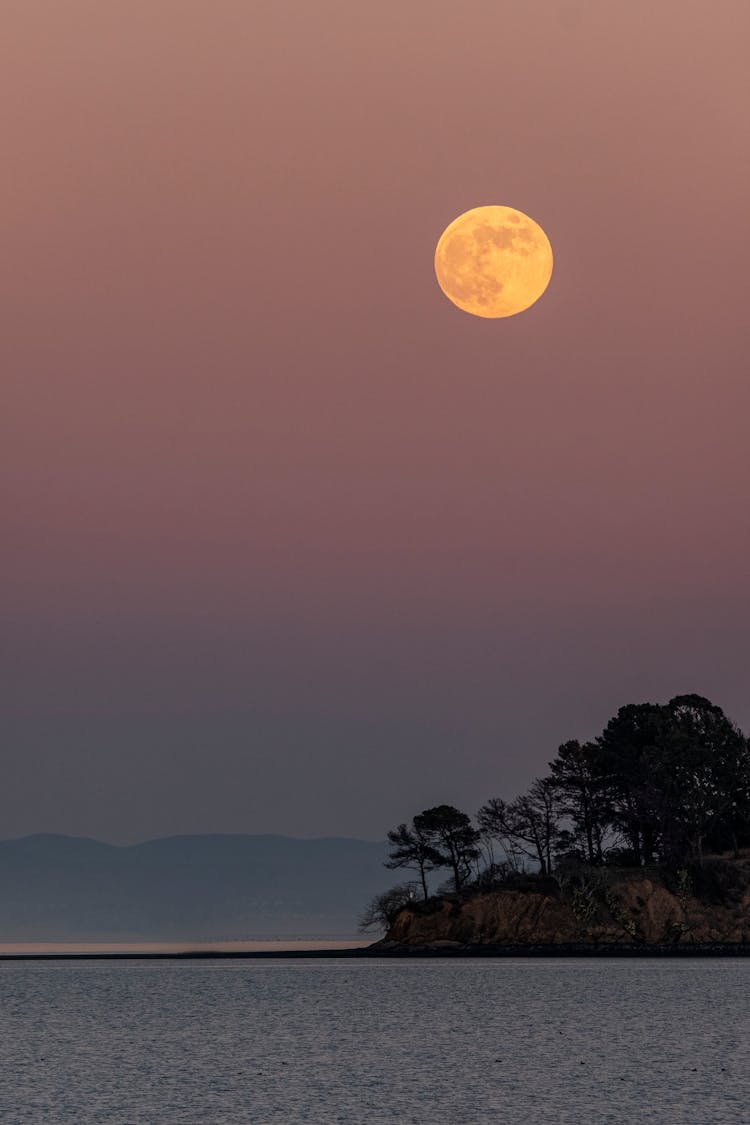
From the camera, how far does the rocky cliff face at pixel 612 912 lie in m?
164

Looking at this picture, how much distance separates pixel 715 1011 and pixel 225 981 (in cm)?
6656

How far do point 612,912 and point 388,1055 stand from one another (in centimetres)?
12292

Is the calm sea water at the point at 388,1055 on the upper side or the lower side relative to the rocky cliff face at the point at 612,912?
lower

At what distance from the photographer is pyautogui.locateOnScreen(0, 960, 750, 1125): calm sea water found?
3384 cm

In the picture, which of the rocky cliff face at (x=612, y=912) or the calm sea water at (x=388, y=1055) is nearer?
the calm sea water at (x=388, y=1055)

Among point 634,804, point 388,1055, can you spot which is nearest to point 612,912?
point 634,804

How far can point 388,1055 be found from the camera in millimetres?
48625

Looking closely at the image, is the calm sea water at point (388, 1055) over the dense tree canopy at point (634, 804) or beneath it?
beneath

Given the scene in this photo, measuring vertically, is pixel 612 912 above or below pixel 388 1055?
above

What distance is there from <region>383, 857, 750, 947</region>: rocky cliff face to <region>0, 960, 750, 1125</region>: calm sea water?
6114cm

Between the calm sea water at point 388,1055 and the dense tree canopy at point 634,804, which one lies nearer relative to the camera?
the calm sea water at point 388,1055

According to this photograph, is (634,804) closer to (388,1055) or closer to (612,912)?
(612,912)

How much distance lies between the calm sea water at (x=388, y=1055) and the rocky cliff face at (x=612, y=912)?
61138mm

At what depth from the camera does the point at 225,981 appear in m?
128
